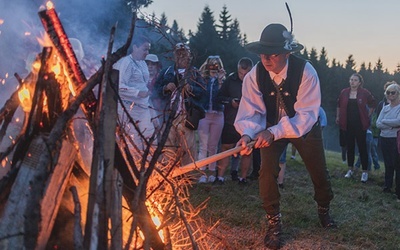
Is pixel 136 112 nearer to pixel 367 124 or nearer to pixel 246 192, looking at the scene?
pixel 246 192

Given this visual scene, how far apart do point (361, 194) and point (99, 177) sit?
17.6 ft

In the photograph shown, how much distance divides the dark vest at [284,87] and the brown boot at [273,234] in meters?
0.94

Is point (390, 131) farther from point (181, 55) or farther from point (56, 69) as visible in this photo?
point (56, 69)

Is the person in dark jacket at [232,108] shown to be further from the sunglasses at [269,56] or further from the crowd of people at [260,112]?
the sunglasses at [269,56]

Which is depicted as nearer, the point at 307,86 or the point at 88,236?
the point at 88,236

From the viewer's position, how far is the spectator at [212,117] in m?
6.81

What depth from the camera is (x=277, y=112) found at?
4359mm

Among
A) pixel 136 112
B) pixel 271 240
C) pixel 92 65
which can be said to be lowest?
pixel 271 240

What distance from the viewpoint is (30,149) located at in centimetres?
230

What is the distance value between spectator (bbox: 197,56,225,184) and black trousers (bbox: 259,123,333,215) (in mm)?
2483

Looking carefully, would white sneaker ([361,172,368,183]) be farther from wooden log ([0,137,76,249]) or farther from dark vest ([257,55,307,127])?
wooden log ([0,137,76,249])

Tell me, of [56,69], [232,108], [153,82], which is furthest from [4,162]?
[232,108]

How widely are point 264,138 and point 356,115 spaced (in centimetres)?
448

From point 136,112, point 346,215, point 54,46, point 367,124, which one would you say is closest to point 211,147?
point 136,112
